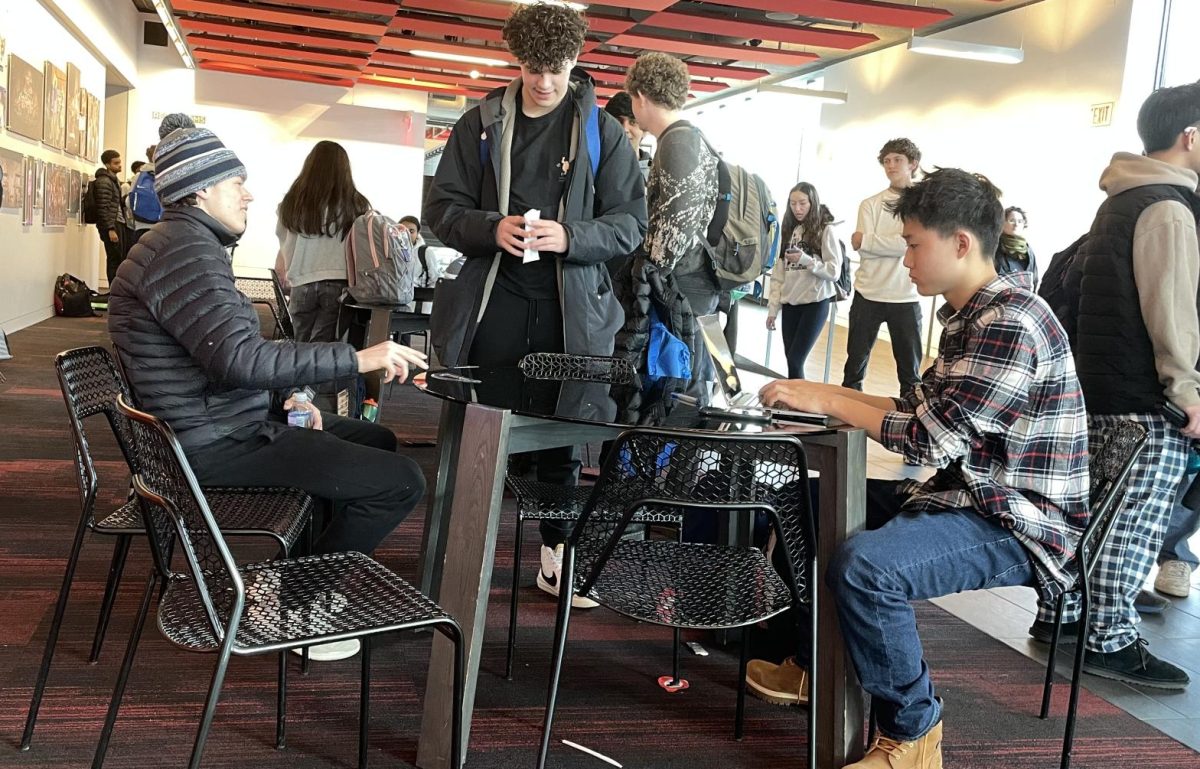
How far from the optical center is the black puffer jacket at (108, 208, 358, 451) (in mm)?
2059

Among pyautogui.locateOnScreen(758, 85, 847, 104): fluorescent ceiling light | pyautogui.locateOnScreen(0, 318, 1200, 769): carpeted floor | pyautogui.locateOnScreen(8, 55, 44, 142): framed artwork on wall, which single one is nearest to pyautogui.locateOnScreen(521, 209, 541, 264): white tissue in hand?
pyautogui.locateOnScreen(0, 318, 1200, 769): carpeted floor

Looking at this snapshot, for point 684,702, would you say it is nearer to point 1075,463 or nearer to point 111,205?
point 1075,463

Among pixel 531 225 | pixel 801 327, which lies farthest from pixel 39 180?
pixel 531 225

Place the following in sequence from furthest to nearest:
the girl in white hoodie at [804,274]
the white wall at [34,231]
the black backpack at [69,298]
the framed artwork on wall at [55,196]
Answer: the black backpack at [69,298] → the framed artwork on wall at [55,196] → the white wall at [34,231] → the girl in white hoodie at [804,274]

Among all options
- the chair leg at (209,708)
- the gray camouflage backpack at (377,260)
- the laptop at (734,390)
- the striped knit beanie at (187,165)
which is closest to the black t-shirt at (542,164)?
the laptop at (734,390)

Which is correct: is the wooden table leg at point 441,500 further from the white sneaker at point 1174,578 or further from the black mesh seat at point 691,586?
the white sneaker at point 1174,578

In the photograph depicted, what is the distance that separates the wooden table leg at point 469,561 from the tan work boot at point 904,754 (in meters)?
0.76

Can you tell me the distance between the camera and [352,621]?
1620 millimetres

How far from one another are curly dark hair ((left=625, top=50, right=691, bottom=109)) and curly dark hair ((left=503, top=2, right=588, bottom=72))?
65 cm

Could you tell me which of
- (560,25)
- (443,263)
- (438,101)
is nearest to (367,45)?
(443,263)

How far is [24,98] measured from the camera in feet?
26.5

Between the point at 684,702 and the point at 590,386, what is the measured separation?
765mm

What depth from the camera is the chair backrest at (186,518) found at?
58.5 inches

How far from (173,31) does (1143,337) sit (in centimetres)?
1226
